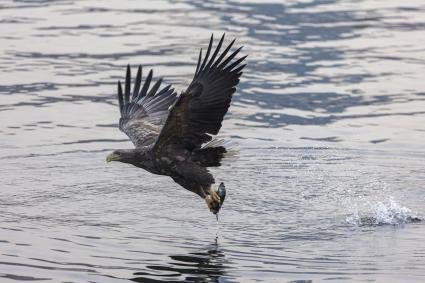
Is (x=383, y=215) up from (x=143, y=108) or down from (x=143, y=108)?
down

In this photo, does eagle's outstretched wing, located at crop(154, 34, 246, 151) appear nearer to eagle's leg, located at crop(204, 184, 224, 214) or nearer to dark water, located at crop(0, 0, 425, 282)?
eagle's leg, located at crop(204, 184, 224, 214)

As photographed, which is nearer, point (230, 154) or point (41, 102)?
point (230, 154)

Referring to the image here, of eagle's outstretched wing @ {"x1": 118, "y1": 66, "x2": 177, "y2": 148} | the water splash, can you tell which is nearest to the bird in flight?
eagle's outstretched wing @ {"x1": 118, "y1": 66, "x2": 177, "y2": 148}

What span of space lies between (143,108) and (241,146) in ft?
4.73

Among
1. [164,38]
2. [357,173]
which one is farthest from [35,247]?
[164,38]

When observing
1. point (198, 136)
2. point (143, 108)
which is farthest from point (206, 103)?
point (143, 108)

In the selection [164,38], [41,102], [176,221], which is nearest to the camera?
[176,221]

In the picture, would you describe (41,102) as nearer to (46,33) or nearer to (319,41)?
(46,33)

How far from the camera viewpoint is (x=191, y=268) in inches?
333

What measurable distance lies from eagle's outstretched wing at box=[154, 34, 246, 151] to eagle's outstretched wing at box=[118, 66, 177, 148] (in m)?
0.94

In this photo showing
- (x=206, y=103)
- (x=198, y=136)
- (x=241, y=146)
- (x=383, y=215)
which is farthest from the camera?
(x=241, y=146)

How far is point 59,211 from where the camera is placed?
9727mm

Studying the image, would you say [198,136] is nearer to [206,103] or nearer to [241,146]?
[206,103]

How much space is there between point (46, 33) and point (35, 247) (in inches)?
323
